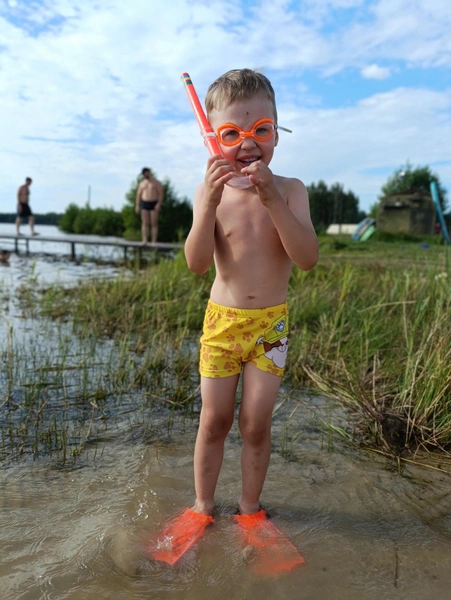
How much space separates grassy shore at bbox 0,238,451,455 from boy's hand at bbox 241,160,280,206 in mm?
1351

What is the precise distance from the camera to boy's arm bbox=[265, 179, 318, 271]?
1.77 m

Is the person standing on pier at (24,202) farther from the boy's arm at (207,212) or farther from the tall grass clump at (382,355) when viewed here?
the boy's arm at (207,212)

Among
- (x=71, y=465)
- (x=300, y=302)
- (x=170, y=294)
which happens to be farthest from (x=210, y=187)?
(x=170, y=294)

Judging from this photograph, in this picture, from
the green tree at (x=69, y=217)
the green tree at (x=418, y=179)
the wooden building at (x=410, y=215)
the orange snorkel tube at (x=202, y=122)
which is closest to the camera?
the orange snorkel tube at (x=202, y=122)

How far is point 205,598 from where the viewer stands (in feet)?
5.00

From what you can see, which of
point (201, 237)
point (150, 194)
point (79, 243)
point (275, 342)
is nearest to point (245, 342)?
point (275, 342)

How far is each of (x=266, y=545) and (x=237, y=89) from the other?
154 centimetres

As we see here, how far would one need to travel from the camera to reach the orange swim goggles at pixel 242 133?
5.98 ft

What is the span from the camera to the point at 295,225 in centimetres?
180

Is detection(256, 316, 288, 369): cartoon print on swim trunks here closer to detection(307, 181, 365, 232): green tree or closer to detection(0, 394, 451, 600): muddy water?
detection(0, 394, 451, 600): muddy water

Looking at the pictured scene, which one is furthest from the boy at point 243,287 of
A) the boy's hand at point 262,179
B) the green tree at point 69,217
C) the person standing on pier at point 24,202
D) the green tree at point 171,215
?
the green tree at point 69,217

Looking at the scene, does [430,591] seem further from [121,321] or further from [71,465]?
[121,321]

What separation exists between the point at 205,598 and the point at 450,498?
1.12 m

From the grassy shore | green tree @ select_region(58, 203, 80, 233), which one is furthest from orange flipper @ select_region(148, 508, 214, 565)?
green tree @ select_region(58, 203, 80, 233)
